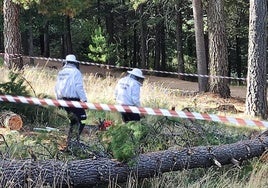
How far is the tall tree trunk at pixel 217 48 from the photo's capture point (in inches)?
623

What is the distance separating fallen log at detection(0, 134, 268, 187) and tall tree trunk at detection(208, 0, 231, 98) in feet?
32.9

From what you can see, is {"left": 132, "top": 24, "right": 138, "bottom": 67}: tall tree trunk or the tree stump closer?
the tree stump

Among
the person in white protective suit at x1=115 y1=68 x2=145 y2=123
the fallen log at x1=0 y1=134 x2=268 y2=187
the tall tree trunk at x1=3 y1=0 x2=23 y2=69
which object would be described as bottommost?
the fallen log at x1=0 y1=134 x2=268 y2=187

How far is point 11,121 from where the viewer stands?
8.45m

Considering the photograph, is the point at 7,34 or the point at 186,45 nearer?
the point at 7,34

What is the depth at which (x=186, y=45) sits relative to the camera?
39156 millimetres

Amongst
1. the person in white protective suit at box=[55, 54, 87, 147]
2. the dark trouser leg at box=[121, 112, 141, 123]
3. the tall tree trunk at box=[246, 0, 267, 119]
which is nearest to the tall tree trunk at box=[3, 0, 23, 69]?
the tall tree trunk at box=[246, 0, 267, 119]

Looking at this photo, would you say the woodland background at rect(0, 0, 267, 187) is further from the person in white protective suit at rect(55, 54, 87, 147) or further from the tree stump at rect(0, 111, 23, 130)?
the person in white protective suit at rect(55, 54, 87, 147)

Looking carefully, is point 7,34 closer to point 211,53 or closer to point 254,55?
point 211,53

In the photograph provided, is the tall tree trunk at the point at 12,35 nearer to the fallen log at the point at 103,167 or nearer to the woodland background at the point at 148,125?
the woodland background at the point at 148,125

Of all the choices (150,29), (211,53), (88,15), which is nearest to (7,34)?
(211,53)

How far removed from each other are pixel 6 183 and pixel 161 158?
1.74 meters

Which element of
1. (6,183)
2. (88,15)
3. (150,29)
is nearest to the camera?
(6,183)

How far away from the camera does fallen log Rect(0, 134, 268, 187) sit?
4367 mm
